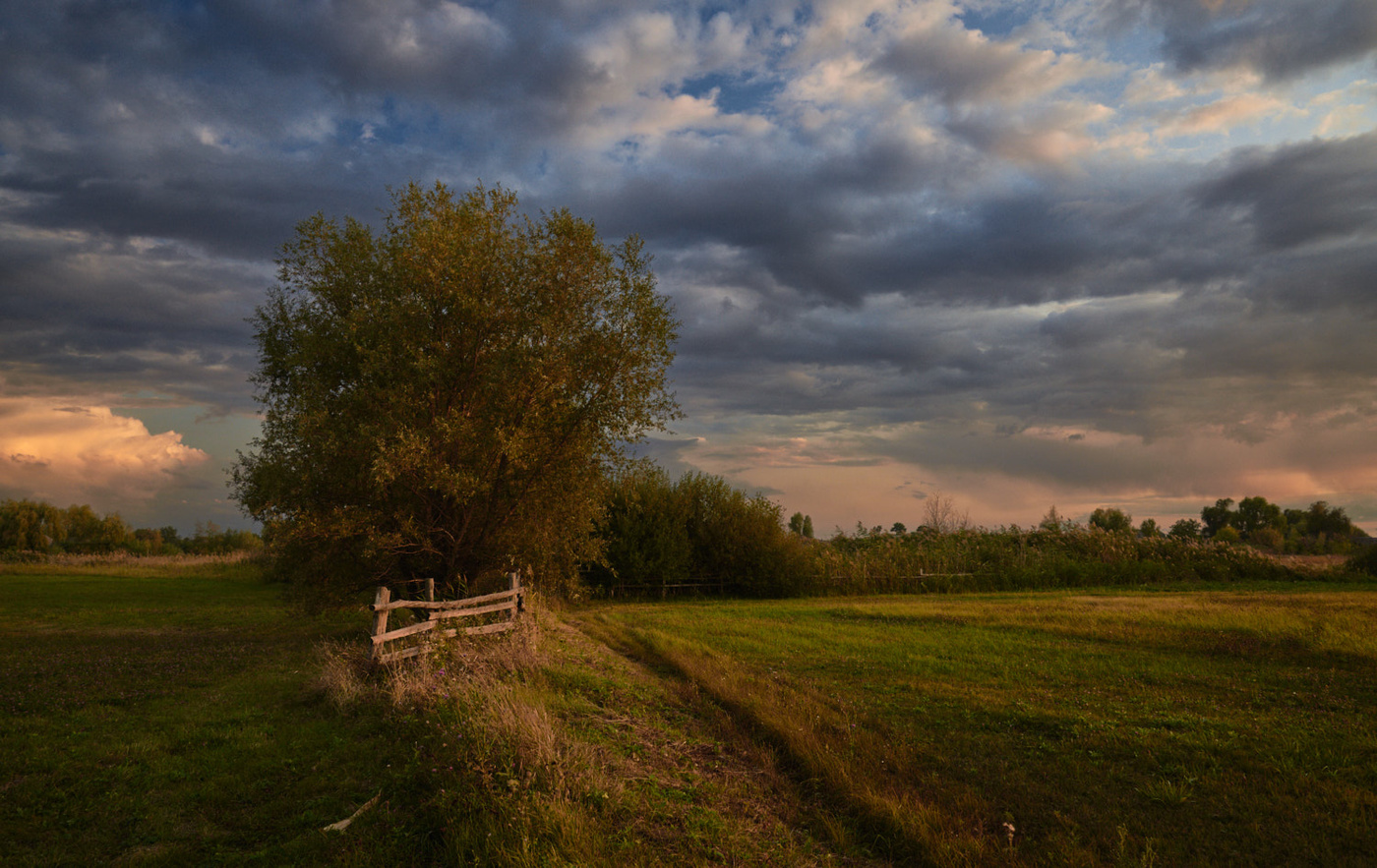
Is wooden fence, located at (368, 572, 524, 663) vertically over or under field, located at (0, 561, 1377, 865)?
over

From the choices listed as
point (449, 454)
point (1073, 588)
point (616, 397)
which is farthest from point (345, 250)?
point (1073, 588)

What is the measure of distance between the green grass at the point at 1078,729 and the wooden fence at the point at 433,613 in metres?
2.86

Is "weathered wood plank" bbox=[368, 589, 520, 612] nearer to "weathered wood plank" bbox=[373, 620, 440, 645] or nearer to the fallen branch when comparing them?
"weathered wood plank" bbox=[373, 620, 440, 645]

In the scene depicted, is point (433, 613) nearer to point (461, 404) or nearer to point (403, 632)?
point (403, 632)

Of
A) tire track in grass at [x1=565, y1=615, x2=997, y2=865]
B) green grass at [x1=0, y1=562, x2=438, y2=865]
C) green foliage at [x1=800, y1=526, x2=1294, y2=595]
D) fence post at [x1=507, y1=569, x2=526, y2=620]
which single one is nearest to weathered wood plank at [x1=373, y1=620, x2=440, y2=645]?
green grass at [x1=0, y1=562, x2=438, y2=865]

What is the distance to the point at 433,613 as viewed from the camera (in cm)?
1393

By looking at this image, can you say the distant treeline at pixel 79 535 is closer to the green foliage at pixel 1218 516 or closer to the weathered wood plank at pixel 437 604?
the weathered wood plank at pixel 437 604

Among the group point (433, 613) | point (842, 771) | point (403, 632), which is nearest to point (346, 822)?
point (842, 771)

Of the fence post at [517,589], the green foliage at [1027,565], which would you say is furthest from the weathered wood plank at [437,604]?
the green foliage at [1027,565]

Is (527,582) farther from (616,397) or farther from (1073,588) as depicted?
(1073,588)

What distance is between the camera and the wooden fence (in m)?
11.8

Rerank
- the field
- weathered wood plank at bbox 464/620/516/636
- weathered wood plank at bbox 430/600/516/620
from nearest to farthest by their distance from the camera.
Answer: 1. the field
2. weathered wood plank at bbox 464/620/516/636
3. weathered wood plank at bbox 430/600/516/620

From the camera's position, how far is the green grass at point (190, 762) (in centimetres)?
598

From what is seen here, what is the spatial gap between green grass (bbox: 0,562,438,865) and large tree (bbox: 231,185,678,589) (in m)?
3.58
